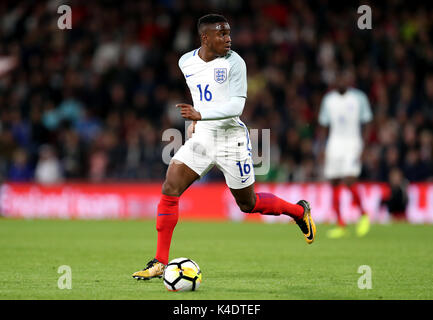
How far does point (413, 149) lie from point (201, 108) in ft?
32.2

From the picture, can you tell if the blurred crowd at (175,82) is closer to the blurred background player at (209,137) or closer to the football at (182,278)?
the blurred background player at (209,137)

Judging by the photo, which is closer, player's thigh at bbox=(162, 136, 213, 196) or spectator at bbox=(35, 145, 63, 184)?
player's thigh at bbox=(162, 136, 213, 196)

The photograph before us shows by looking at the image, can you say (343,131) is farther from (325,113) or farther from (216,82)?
(216,82)

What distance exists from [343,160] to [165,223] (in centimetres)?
625

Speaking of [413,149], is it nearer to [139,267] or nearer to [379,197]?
[379,197]

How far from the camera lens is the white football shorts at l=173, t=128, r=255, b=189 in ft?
24.1

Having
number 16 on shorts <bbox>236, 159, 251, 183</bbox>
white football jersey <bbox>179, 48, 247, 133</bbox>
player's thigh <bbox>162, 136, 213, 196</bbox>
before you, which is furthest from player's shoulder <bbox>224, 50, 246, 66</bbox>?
number 16 on shorts <bbox>236, 159, 251, 183</bbox>

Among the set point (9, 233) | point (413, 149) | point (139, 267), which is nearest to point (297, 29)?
point (413, 149)

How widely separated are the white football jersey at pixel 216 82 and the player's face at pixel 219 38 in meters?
0.07

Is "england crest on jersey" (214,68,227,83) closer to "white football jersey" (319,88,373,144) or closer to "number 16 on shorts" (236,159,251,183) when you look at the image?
"number 16 on shorts" (236,159,251,183)

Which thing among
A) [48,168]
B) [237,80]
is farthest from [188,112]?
[48,168]

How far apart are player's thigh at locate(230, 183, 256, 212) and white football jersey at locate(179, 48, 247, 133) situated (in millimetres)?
642

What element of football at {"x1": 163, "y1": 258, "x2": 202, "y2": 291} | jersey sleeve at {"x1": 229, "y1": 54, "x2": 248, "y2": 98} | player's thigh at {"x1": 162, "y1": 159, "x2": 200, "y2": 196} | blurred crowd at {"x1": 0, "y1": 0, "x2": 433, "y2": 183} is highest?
blurred crowd at {"x1": 0, "y1": 0, "x2": 433, "y2": 183}

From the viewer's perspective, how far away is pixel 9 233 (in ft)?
43.0
